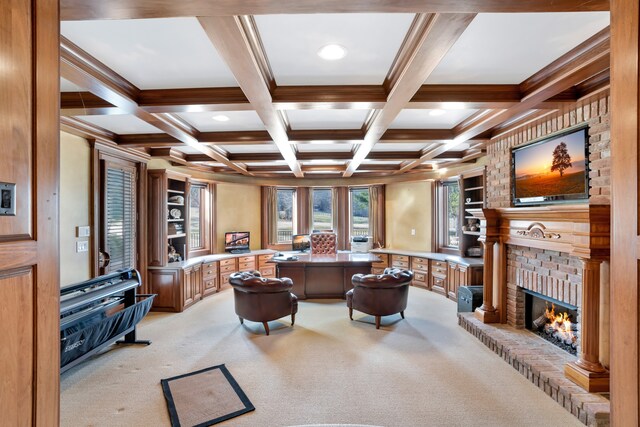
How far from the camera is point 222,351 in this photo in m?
3.43

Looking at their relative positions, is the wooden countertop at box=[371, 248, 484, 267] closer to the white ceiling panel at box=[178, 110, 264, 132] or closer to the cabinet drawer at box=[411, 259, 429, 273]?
the cabinet drawer at box=[411, 259, 429, 273]

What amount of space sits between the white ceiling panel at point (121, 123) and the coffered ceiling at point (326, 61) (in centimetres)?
3

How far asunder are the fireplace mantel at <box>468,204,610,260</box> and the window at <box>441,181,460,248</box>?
7.54ft

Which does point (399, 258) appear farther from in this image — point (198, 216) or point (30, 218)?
point (30, 218)

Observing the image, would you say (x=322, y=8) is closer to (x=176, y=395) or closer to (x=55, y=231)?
(x=55, y=231)

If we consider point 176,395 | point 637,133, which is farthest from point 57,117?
point 176,395

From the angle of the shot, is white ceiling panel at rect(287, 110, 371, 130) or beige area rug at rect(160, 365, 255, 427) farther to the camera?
white ceiling panel at rect(287, 110, 371, 130)

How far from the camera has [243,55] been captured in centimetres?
182

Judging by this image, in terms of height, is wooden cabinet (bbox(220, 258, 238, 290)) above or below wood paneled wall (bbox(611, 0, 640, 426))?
below

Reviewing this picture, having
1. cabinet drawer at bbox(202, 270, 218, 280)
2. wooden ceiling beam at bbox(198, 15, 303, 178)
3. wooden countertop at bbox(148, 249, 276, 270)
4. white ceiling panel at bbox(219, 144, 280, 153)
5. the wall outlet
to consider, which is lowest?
cabinet drawer at bbox(202, 270, 218, 280)

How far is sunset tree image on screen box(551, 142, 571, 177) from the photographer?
2945mm

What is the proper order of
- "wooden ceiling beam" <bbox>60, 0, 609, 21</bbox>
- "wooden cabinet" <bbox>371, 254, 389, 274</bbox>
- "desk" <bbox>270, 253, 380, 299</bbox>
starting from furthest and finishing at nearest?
"wooden cabinet" <bbox>371, 254, 389, 274</bbox> < "desk" <bbox>270, 253, 380, 299</bbox> < "wooden ceiling beam" <bbox>60, 0, 609, 21</bbox>

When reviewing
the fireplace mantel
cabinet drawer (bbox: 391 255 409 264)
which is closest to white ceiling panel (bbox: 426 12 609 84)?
the fireplace mantel

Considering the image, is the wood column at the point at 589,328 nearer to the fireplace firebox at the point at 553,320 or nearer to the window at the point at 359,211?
the fireplace firebox at the point at 553,320
